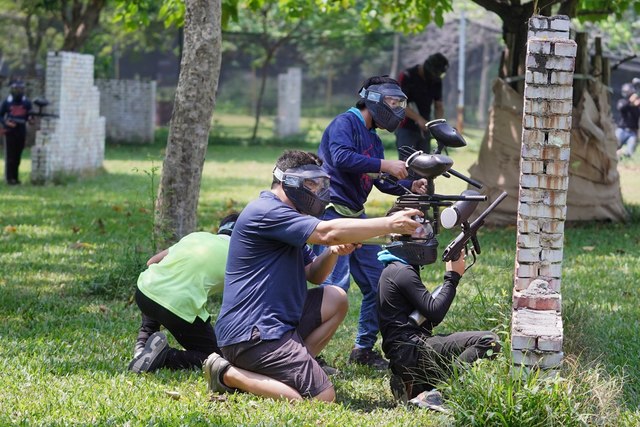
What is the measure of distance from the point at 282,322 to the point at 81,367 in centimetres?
142

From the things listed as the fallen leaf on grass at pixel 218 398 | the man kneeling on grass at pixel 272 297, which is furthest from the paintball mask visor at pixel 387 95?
the fallen leaf on grass at pixel 218 398

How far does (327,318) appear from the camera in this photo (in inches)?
249

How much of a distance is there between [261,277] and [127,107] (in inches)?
861

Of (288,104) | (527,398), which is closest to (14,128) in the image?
(527,398)

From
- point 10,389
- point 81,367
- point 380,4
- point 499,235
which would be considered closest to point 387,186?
point 81,367

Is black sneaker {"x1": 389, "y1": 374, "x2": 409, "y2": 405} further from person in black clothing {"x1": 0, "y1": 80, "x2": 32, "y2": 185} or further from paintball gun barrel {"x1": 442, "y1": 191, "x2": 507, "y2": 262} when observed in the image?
person in black clothing {"x1": 0, "y1": 80, "x2": 32, "y2": 185}

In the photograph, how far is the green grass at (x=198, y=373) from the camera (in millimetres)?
5230

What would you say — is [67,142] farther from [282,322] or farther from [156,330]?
[282,322]

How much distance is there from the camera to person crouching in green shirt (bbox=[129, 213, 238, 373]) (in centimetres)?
642

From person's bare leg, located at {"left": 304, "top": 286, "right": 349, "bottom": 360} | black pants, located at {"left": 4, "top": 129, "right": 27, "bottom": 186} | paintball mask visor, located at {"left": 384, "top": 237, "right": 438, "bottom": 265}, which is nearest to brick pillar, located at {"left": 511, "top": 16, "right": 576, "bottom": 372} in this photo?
paintball mask visor, located at {"left": 384, "top": 237, "right": 438, "bottom": 265}

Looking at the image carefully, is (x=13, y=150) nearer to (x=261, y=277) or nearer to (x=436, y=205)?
(x=261, y=277)

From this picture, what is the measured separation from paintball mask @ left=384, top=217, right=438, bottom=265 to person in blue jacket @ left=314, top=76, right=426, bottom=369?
114cm

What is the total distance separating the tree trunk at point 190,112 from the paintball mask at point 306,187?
9.73 feet

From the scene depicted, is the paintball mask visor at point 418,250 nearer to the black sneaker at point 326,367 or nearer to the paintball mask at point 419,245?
the paintball mask at point 419,245
